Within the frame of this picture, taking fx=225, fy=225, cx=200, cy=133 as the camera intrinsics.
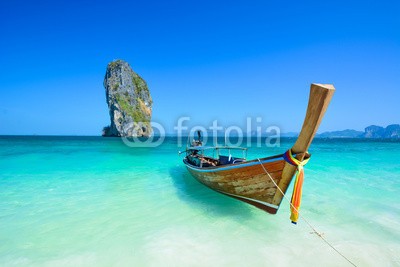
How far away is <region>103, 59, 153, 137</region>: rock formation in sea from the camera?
86.3 m

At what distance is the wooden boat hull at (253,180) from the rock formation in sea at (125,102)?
8323cm

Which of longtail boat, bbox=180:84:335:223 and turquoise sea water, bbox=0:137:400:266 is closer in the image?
longtail boat, bbox=180:84:335:223

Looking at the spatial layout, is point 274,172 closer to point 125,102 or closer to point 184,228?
point 184,228

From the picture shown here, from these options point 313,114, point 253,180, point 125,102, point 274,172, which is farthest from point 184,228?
point 125,102

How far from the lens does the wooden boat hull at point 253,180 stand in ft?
18.6

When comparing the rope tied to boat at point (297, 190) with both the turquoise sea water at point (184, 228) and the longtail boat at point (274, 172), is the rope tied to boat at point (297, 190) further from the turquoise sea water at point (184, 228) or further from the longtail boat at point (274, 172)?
the turquoise sea water at point (184, 228)

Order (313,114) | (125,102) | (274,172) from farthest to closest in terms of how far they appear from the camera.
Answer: (125,102) < (274,172) < (313,114)

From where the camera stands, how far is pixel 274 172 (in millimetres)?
5668

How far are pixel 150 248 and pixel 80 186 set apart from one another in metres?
7.54


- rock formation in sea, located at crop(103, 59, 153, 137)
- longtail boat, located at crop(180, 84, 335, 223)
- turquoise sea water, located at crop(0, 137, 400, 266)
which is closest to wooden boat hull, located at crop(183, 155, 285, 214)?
longtail boat, located at crop(180, 84, 335, 223)

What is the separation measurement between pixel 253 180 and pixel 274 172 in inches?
28.4

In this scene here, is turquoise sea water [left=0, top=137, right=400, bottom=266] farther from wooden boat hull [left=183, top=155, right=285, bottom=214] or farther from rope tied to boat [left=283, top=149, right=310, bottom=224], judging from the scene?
rope tied to boat [left=283, top=149, right=310, bottom=224]

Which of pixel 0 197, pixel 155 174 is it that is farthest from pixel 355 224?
pixel 0 197

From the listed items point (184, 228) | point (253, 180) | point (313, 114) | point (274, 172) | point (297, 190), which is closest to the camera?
point (313, 114)
